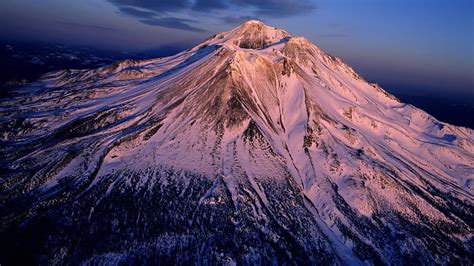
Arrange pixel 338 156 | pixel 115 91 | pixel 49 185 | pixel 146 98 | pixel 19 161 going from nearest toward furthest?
pixel 49 185, pixel 19 161, pixel 338 156, pixel 146 98, pixel 115 91

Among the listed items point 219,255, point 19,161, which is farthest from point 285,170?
point 19,161

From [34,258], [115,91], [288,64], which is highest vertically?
[288,64]

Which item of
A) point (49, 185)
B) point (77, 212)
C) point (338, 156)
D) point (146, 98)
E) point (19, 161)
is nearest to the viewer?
point (77, 212)

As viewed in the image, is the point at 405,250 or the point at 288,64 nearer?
the point at 405,250

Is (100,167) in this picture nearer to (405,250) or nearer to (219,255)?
(219,255)

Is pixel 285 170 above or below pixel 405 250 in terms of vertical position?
above

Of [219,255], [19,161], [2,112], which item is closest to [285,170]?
[219,255]
